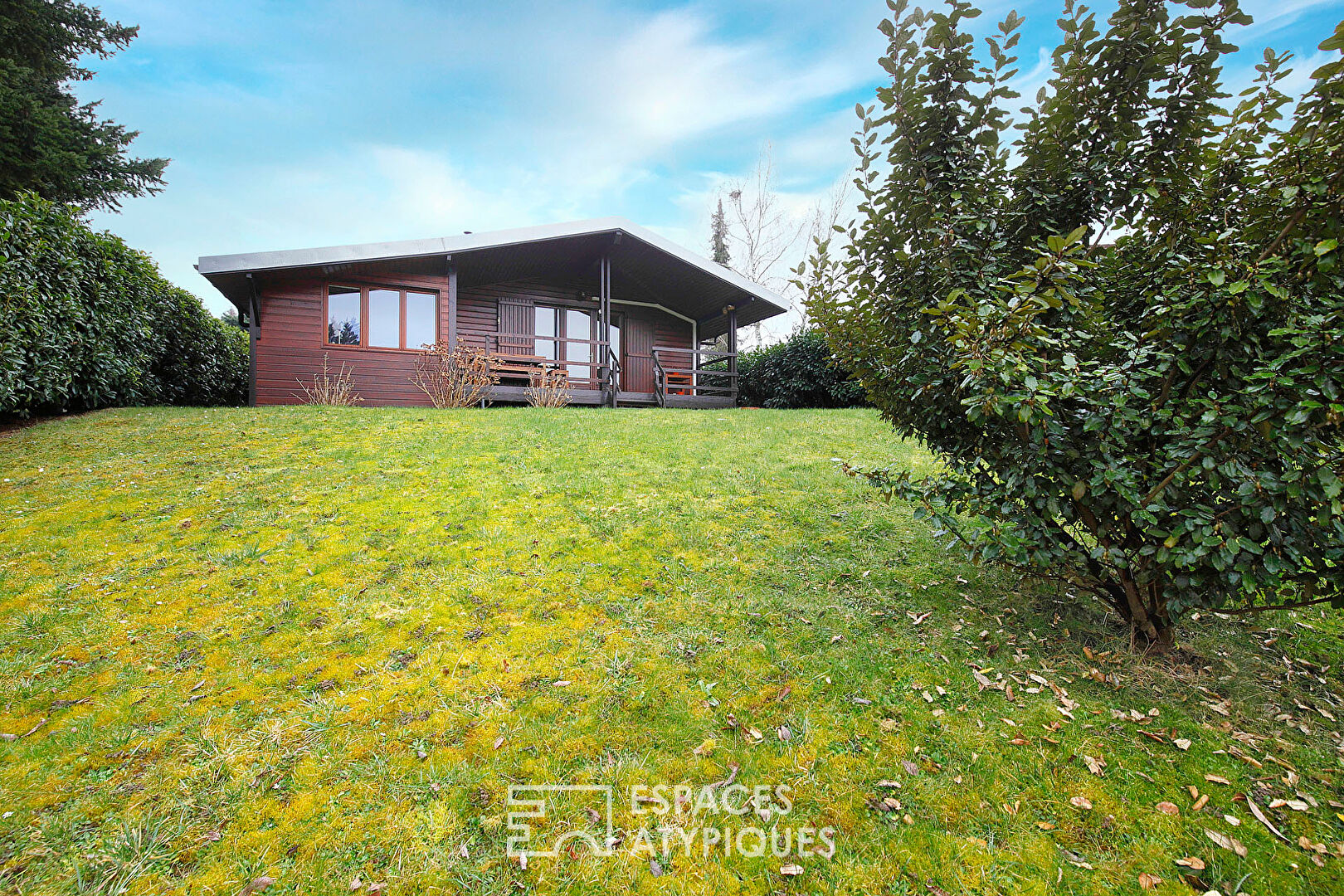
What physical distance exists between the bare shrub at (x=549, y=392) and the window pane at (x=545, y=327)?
7.66ft

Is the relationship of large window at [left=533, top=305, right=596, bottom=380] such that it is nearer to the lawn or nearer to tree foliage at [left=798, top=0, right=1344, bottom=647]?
the lawn

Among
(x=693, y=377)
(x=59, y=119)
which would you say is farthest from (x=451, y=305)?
(x=59, y=119)

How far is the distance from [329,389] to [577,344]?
5999 millimetres

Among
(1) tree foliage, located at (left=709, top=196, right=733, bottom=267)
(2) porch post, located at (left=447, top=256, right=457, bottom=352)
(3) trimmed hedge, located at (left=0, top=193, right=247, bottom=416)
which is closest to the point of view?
(3) trimmed hedge, located at (left=0, top=193, right=247, bottom=416)

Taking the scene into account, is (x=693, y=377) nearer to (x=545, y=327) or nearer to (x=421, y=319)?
(x=545, y=327)

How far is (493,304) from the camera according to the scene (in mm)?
13312

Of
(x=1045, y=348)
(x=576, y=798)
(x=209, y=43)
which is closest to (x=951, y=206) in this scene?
(x=1045, y=348)

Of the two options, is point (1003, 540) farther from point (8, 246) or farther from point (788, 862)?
point (8, 246)

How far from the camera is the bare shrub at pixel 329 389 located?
10383 mm

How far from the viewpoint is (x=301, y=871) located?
5.30ft

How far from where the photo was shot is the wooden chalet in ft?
34.5

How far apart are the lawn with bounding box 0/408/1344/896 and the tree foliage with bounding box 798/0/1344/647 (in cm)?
62

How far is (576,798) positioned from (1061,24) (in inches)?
147

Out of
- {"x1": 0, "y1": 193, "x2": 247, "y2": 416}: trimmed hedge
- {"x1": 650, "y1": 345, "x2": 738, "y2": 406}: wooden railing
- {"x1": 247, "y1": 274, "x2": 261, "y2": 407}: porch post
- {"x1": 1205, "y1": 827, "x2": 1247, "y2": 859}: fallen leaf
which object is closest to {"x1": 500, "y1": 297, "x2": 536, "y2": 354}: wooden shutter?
{"x1": 650, "y1": 345, "x2": 738, "y2": 406}: wooden railing
